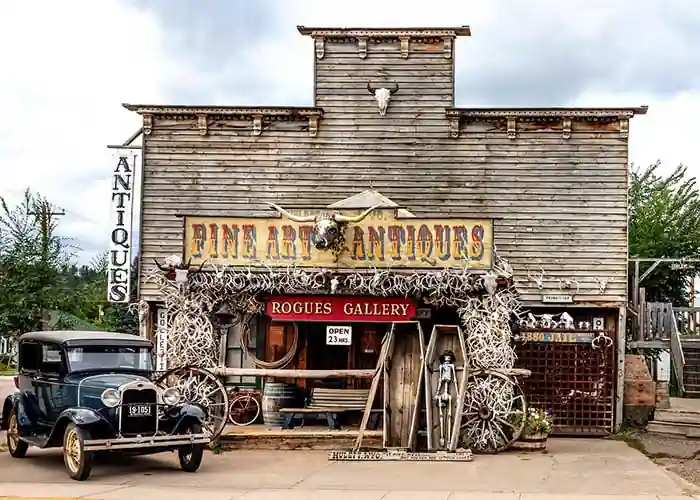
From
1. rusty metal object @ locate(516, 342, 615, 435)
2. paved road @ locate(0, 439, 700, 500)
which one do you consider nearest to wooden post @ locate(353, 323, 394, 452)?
paved road @ locate(0, 439, 700, 500)

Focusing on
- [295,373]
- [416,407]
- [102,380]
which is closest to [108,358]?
[102,380]

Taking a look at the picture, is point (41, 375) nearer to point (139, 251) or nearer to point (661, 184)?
point (139, 251)

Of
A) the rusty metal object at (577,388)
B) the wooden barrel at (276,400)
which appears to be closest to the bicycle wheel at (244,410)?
the wooden barrel at (276,400)

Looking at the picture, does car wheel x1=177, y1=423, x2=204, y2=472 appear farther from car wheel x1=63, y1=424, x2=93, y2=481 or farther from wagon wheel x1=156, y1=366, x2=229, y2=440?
wagon wheel x1=156, y1=366, x2=229, y2=440

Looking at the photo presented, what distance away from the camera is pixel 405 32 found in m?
19.7

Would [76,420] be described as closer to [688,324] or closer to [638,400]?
[638,400]

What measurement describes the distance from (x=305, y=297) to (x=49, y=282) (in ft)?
53.0

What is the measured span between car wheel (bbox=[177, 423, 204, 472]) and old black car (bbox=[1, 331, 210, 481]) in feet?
0.04

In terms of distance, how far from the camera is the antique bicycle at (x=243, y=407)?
1634 centimetres

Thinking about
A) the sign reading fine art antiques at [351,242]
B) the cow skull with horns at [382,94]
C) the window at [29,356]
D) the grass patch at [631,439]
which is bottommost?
the grass patch at [631,439]

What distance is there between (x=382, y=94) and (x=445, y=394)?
7.62 meters

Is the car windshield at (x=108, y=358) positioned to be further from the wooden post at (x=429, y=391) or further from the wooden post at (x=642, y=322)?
the wooden post at (x=642, y=322)

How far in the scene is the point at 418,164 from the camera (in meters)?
19.5

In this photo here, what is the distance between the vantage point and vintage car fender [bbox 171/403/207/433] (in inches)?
487
